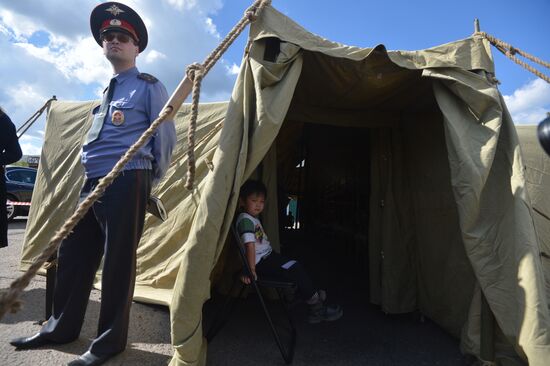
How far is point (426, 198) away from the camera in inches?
117

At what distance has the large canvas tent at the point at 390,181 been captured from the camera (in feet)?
6.20

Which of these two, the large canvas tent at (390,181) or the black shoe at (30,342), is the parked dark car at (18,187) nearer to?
the large canvas tent at (390,181)

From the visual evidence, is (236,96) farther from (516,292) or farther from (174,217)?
(516,292)

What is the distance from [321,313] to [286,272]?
44 cm

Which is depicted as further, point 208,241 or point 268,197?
point 268,197

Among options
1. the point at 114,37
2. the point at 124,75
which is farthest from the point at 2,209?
the point at 114,37

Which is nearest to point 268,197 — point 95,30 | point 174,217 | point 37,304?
point 174,217

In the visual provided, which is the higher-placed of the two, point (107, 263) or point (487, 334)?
point (107, 263)

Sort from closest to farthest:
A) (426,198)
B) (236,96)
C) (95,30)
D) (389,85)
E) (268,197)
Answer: (236,96) → (95,30) → (389,85) → (426,198) → (268,197)

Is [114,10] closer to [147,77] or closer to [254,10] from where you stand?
[147,77]

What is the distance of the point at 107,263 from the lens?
199 cm

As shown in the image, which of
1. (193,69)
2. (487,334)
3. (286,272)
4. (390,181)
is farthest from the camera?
(390,181)

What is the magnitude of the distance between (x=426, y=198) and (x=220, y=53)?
6.79ft

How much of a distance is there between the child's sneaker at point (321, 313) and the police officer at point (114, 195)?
Answer: 4.07 feet
